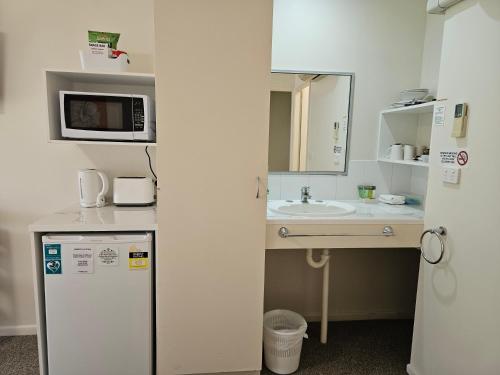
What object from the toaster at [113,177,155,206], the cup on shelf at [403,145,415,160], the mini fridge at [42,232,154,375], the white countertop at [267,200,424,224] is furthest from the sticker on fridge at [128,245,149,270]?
the cup on shelf at [403,145,415,160]

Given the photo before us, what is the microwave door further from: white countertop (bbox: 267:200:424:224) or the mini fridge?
white countertop (bbox: 267:200:424:224)

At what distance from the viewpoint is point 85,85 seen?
211 cm

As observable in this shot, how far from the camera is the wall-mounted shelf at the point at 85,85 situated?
1.82m

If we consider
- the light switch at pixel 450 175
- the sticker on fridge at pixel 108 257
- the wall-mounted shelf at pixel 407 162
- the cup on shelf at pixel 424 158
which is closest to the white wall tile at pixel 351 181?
the wall-mounted shelf at pixel 407 162

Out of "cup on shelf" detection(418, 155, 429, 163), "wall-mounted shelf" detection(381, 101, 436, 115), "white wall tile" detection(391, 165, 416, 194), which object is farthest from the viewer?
"white wall tile" detection(391, 165, 416, 194)

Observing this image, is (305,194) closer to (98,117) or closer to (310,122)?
(310,122)

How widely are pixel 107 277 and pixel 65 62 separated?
1419mm

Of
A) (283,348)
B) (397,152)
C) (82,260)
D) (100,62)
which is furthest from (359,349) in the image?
(100,62)

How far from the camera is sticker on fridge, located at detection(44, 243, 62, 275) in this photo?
1602 millimetres

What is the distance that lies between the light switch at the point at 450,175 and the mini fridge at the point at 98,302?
1.54m

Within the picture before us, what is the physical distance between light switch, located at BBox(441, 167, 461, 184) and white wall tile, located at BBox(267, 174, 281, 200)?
1062 millimetres

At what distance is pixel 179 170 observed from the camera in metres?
1.64

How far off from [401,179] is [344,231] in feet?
3.02

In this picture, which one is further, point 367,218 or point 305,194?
point 305,194
